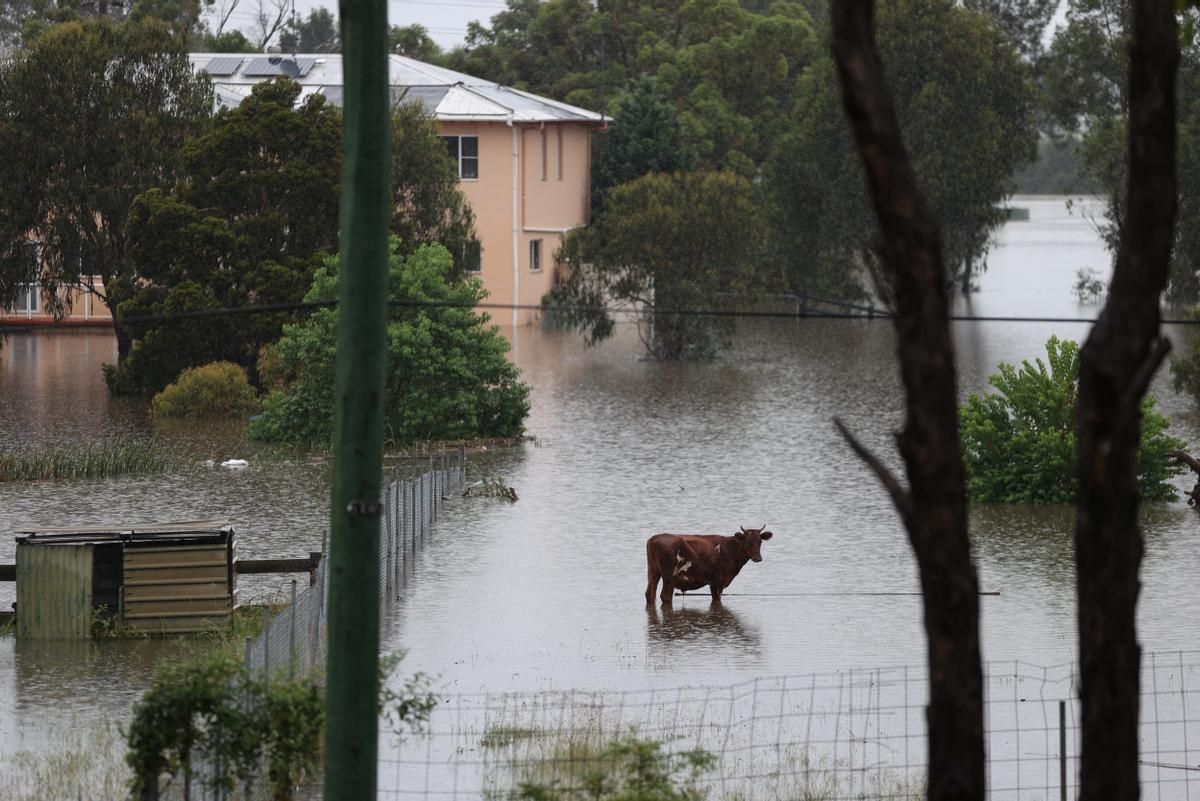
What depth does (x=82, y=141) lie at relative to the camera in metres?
44.9

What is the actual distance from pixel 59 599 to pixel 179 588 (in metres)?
1.20

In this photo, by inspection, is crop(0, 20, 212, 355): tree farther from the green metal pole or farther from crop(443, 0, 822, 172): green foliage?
the green metal pole

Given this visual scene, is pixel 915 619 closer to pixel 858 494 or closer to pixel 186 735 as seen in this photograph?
pixel 858 494

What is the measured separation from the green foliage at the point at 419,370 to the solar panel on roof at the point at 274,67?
26.9m

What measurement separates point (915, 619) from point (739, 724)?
550 centimetres

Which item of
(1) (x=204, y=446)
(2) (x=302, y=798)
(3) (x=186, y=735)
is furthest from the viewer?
(1) (x=204, y=446)

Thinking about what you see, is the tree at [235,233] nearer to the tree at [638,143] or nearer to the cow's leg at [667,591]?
the cow's leg at [667,591]

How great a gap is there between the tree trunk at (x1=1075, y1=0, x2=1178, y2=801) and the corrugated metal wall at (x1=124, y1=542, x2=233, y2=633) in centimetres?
1272

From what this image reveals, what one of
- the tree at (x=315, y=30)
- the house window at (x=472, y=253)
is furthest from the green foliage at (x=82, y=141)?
the tree at (x=315, y=30)

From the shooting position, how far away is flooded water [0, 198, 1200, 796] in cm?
1794

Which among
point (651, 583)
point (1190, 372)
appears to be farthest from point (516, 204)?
point (651, 583)

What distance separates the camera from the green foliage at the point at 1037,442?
28328 millimetres

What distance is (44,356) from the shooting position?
177 ft

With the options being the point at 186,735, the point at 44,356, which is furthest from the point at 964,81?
the point at 186,735
